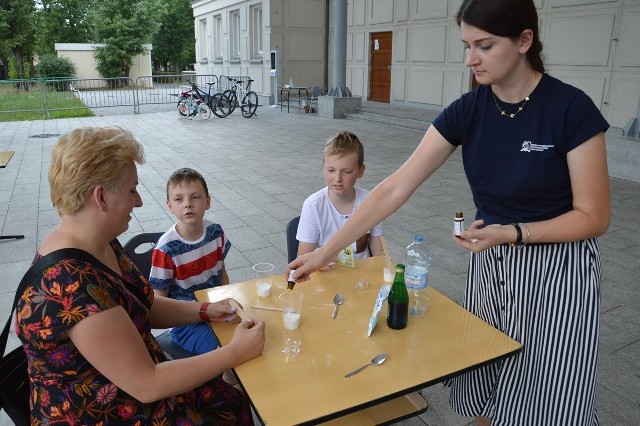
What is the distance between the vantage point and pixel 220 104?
50.2 ft

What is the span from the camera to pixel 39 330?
1.26 meters

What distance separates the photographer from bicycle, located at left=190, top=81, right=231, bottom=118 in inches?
585

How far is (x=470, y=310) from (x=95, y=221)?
139 centimetres

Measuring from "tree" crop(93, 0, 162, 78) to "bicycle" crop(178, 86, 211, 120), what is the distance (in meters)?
19.9

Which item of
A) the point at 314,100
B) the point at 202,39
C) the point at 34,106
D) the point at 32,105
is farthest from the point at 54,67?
the point at 314,100

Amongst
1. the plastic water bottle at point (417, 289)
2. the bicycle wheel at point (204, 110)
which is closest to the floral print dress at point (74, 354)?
the plastic water bottle at point (417, 289)

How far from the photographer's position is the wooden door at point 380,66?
15742mm

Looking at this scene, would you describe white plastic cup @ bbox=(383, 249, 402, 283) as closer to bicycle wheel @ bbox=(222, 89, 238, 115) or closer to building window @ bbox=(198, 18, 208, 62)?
bicycle wheel @ bbox=(222, 89, 238, 115)

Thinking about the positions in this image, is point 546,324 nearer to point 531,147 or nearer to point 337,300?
point 531,147

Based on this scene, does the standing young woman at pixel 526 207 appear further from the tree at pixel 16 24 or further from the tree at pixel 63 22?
the tree at pixel 63 22

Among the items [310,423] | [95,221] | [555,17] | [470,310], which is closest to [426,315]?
[470,310]

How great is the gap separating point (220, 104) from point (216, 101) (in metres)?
0.15

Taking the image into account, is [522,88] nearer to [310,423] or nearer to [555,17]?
Answer: [310,423]

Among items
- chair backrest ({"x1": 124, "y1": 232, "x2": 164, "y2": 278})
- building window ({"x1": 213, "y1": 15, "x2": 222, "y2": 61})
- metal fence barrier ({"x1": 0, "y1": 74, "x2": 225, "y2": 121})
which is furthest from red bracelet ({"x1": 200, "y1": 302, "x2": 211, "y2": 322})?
building window ({"x1": 213, "y1": 15, "x2": 222, "y2": 61})
